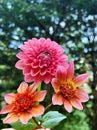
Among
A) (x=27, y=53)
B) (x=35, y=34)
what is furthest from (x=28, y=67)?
(x=35, y=34)

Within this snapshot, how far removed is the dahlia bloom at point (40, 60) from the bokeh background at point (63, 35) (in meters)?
3.67

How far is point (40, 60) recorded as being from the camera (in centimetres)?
62

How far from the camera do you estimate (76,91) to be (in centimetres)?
64

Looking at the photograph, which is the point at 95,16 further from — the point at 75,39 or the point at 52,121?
the point at 52,121

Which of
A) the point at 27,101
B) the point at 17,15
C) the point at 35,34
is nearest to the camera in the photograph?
the point at 27,101

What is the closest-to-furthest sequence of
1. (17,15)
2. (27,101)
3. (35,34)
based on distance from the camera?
(27,101) < (17,15) < (35,34)

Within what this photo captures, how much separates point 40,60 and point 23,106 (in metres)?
0.08

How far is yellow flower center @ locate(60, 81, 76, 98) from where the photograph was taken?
2.04 ft

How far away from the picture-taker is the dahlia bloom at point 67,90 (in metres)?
0.62

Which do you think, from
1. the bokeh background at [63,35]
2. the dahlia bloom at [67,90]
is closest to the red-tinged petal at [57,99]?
the dahlia bloom at [67,90]

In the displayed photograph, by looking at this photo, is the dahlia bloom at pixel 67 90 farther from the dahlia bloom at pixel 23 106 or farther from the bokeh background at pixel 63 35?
the bokeh background at pixel 63 35

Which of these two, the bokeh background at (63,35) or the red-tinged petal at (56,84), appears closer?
the red-tinged petal at (56,84)

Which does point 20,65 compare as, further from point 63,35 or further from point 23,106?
point 63,35

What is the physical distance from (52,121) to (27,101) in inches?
2.8
